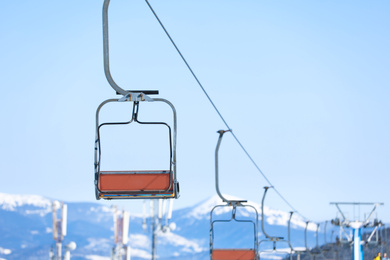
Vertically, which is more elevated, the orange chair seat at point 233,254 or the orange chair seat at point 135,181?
the orange chair seat at point 135,181

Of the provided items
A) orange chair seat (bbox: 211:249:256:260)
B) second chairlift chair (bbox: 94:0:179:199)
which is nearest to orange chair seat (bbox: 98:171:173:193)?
second chairlift chair (bbox: 94:0:179:199)

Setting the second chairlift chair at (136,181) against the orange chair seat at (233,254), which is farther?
the orange chair seat at (233,254)

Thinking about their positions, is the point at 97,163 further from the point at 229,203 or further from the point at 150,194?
the point at 229,203

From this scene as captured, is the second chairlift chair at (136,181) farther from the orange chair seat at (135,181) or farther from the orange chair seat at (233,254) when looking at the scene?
the orange chair seat at (233,254)

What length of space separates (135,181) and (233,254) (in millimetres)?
16080

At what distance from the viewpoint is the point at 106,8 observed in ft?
50.0

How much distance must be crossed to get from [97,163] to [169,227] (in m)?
117

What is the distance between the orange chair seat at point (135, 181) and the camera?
1803 centimetres

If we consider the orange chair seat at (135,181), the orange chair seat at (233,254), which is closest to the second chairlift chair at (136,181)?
the orange chair seat at (135,181)

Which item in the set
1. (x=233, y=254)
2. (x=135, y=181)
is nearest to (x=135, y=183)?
(x=135, y=181)

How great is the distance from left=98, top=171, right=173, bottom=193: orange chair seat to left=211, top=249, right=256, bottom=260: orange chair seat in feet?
50.9

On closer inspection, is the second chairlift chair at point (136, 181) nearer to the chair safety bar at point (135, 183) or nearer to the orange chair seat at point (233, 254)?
the chair safety bar at point (135, 183)

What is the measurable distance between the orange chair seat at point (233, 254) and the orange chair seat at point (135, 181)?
15.5 metres

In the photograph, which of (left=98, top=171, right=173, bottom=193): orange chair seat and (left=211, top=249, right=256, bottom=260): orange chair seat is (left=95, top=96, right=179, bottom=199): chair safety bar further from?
(left=211, top=249, right=256, bottom=260): orange chair seat
